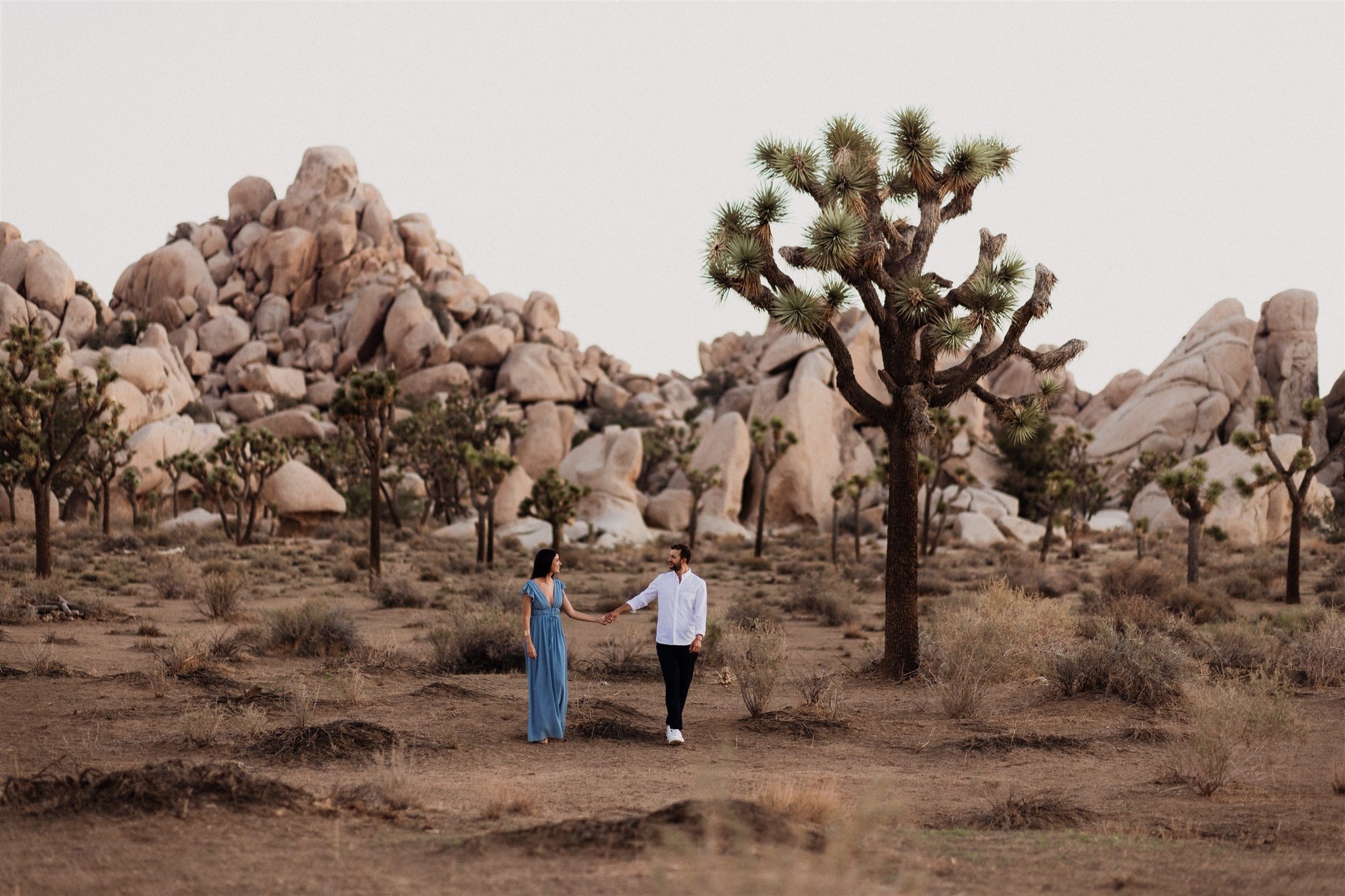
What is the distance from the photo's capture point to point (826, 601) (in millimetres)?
20125

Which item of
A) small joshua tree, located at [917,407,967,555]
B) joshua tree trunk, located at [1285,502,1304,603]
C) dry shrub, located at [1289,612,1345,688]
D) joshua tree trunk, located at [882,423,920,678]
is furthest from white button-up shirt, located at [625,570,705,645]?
small joshua tree, located at [917,407,967,555]

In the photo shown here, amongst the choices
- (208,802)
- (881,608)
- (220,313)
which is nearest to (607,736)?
(208,802)

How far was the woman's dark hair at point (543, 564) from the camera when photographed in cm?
877

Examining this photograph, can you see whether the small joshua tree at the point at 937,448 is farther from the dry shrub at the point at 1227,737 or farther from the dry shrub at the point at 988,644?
the dry shrub at the point at 1227,737

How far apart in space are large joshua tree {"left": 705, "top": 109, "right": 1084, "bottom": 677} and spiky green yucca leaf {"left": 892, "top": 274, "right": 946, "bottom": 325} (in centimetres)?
2

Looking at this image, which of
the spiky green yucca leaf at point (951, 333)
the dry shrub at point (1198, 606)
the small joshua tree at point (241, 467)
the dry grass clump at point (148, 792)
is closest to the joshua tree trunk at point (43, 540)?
the small joshua tree at point (241, 467)

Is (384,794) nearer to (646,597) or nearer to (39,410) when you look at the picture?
(646,597)

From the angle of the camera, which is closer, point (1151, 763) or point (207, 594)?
point (1151, 763)

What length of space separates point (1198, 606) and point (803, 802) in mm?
15684

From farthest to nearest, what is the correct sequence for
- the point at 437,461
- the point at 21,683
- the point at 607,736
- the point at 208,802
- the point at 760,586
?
the point at 437,461, the point at 760,586, the point at 21,683, the point at 607,736, the point at 208,802

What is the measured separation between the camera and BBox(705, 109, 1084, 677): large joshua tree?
1270cm

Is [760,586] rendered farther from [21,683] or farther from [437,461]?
[437,461]

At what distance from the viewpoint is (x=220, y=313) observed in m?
73.9

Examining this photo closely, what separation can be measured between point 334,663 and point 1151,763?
348 inches
